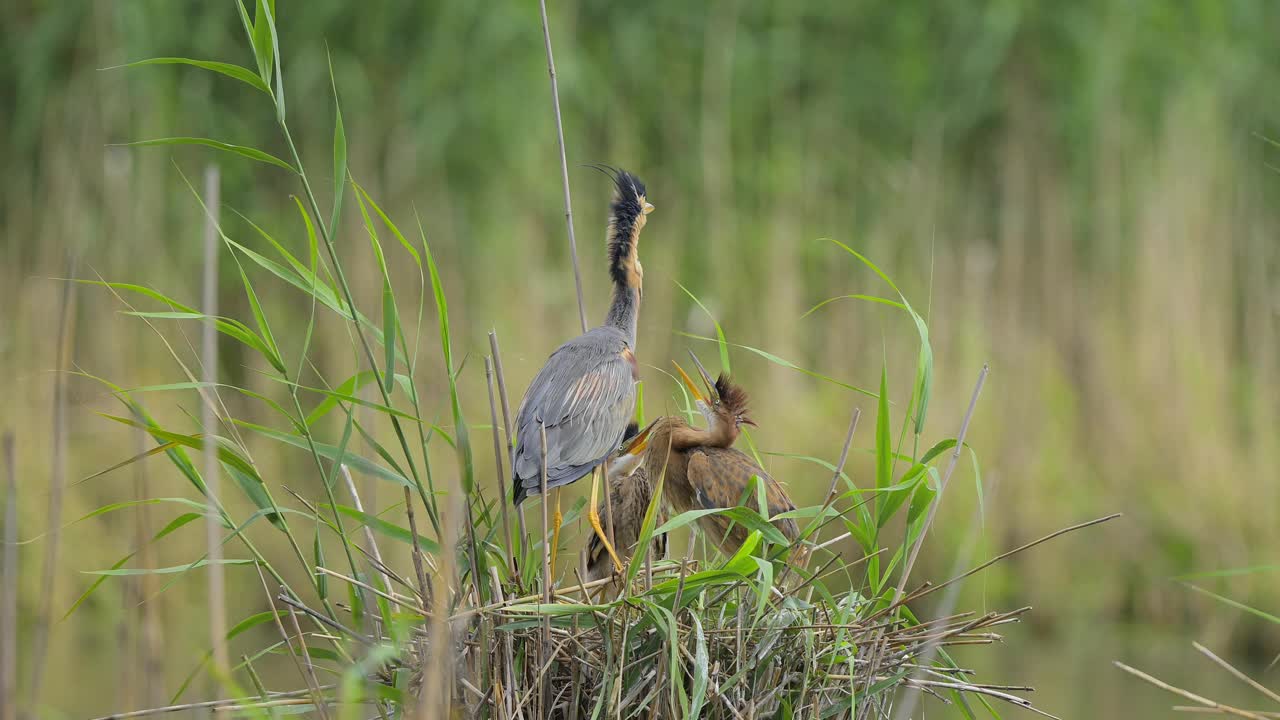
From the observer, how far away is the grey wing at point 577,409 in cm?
216

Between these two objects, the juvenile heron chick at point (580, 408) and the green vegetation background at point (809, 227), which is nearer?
the juvenile heron chick at point (580, 408)

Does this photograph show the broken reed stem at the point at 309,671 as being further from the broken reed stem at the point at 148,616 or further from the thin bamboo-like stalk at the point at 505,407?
the thin bamboo-like stalk at the point at 505,407

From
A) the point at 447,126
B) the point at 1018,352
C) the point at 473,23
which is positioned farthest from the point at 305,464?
the point at 1018,352

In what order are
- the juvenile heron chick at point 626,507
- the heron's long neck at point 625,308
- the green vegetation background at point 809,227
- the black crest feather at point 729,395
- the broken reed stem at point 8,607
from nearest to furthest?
the broken reed stem at point 8,607
the black crest feather at point 729,395
the juvenile heron chick at point 626,507
the heron's long neck at point 625,308
the green vegetation background at point 809,227

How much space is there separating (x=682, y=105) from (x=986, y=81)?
6.48 ft

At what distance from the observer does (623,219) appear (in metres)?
2.54

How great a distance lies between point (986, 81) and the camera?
8.30 m

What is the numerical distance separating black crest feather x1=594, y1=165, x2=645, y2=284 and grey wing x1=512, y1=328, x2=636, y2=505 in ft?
0.84

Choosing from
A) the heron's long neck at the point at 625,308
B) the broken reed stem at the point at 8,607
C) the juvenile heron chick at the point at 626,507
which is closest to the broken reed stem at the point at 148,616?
the broken reed stem at the point at 8,607

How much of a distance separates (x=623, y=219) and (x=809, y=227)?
503 cm

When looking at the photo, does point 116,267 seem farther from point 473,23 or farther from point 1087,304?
point 1087,304

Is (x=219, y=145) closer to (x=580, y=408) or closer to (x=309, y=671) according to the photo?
(x=309, y=671)

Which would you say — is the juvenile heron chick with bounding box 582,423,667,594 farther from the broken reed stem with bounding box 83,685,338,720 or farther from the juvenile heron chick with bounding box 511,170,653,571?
the broken reed stem with bounding box 83,685,338,720

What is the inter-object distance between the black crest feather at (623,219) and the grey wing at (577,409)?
26cm
